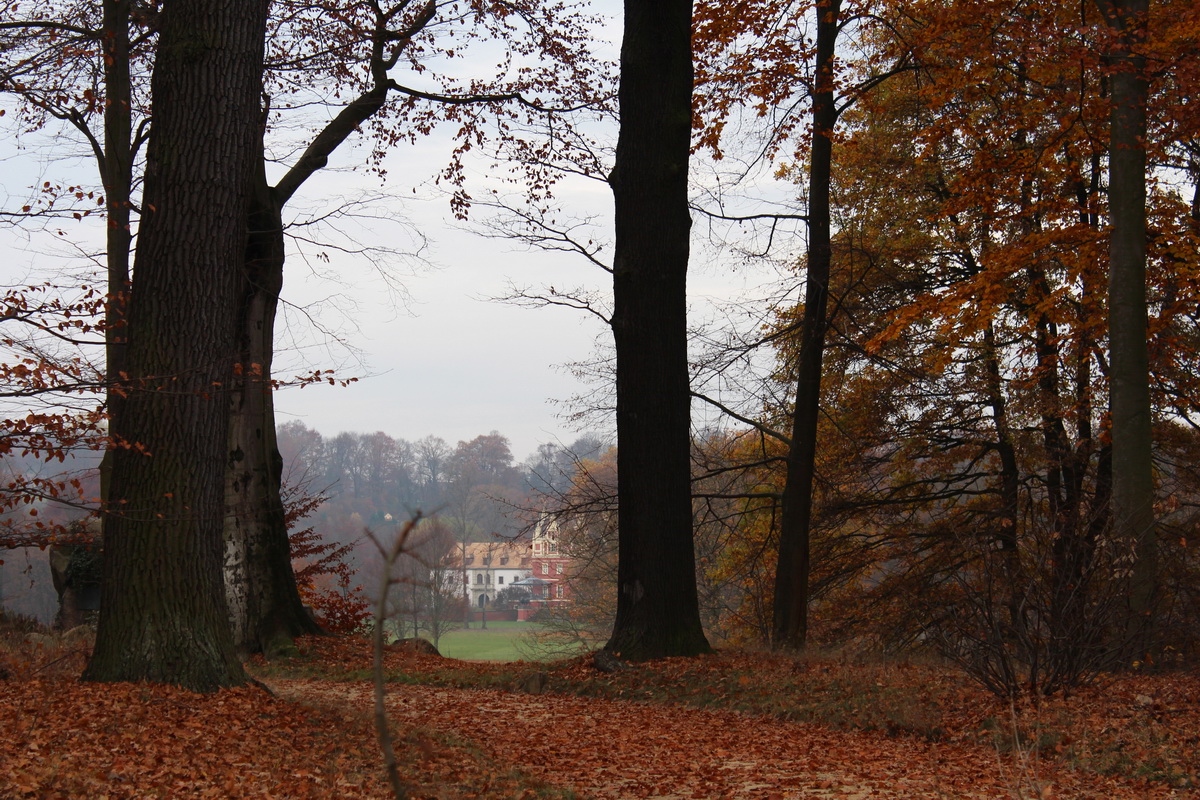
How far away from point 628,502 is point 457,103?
665cm

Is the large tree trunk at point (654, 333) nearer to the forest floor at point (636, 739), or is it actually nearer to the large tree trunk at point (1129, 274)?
the forest floor at point (636, 739)

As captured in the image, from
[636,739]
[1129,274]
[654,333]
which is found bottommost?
[636,739]

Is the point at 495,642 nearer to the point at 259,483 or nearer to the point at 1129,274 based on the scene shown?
the point at 259,483

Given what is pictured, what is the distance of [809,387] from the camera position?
38.4 feet

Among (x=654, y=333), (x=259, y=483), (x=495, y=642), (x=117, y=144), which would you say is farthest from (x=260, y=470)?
(x=495, y=642)

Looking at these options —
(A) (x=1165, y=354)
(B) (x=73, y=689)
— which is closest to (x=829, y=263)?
(A) (x=1165, y=354)

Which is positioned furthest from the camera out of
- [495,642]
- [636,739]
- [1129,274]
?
[495,642]

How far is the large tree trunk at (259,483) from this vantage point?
10883 mm

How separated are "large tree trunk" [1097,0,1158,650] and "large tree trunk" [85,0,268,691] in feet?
25.9

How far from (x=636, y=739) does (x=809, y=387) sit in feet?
20.8

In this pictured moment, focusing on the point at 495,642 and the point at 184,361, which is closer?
the point at 184,361

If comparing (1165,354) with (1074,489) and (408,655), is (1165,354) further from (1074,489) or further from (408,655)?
(408,655)

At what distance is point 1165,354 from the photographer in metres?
12.3

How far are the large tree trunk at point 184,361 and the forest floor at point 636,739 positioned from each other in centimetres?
45
